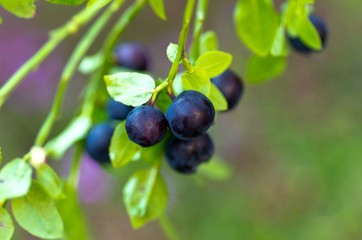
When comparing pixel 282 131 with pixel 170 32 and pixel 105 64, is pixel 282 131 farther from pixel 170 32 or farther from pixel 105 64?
pixel 105 64

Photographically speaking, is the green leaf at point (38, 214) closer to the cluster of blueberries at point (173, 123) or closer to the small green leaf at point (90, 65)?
the cluster of blueberries at point (173, 123)

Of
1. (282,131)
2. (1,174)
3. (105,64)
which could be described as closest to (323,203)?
(282,131)

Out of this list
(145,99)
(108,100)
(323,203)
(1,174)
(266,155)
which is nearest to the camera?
(145,99)

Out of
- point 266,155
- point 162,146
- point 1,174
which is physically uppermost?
point 1,174

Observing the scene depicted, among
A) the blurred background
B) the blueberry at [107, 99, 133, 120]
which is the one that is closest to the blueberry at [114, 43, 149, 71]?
the blueberry at [107, 99, 133, 120]

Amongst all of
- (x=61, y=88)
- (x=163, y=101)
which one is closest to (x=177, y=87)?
(x=163, y=101)

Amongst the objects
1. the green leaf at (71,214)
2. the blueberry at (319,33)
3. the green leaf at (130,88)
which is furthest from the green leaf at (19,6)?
the blueberry at (319,33)

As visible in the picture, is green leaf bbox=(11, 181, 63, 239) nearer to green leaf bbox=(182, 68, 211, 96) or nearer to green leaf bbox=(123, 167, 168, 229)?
green leaf bbox=(123, 167, 168, 229)

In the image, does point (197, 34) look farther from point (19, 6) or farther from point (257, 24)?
point (19, 6)
